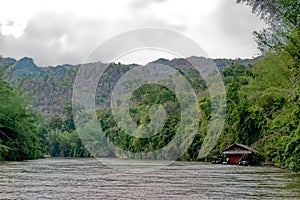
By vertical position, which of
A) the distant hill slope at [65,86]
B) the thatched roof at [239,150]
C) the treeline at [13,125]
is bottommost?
the thatched roof at [239,150]

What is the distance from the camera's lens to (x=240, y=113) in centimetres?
4016

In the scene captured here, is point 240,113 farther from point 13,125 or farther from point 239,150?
point 13,125

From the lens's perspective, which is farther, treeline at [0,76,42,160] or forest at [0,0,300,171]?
treeline at [0,76,42,160]

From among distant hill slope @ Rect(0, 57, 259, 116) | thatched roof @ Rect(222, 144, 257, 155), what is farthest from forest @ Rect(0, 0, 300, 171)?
distant hill slope @ Rect(0, 57, 259, 116)

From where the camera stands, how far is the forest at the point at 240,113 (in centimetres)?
2361

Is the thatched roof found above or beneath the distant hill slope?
beneath

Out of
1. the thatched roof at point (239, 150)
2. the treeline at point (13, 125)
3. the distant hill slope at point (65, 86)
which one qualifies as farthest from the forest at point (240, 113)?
the distant hill slope at point (65, 86)

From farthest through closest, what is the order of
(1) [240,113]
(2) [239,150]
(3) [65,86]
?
1. (3) [65,86]
2. (1) [240,113]
3. (2) [239,150]

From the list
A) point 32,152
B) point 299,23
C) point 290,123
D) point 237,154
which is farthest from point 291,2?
point 32,152

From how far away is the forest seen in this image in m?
23.6

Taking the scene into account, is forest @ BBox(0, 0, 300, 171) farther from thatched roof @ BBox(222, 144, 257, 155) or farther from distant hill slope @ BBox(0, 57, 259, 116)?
distant hill slope @ BBox(0, 57, 259, 116)

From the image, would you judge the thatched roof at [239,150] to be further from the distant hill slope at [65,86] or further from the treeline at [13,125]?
the distant hill slope at [65,86]

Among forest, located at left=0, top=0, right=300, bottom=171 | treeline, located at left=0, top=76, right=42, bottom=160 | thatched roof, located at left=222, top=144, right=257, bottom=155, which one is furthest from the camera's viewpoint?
treeline, located at left=0, top=76, right=42, bottom=160

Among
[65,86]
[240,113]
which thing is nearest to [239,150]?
[240,113]
